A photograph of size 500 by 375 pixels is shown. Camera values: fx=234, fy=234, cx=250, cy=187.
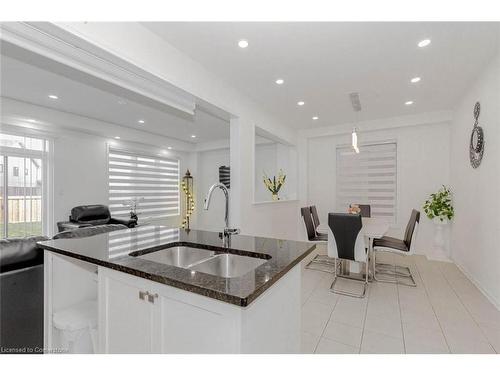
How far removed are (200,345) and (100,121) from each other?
17.6 ft

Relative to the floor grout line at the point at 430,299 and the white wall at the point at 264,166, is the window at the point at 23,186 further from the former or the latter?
Result: the floor grout line at the point at 430,299

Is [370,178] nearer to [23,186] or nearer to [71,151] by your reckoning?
[71,151]

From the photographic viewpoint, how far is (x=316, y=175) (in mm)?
5578

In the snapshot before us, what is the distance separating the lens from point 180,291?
1020 mm

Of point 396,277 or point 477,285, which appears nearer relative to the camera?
point 477,285

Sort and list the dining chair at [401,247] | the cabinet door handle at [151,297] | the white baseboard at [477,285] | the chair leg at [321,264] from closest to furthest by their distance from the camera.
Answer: the cabinet door handle at [151,297] < the white baseboard at [477,285] < the dining chair at [401,247] < the chair leg at [321,264]

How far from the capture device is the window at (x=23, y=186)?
13.1ft

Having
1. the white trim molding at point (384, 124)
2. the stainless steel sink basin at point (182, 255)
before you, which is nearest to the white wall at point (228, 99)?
the white trim molding at point (384, 124)

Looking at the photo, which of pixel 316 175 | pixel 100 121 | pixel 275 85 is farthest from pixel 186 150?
pixel 275 85

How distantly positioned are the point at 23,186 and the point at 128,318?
4615mm

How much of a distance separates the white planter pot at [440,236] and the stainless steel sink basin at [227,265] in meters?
4.19

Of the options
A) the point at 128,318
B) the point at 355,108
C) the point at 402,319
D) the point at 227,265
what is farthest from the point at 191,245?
the point at 355,108

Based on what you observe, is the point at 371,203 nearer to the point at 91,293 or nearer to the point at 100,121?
the point at 91,293

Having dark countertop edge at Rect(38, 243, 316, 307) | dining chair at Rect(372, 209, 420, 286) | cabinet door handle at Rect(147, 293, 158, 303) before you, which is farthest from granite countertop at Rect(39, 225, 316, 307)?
dining chair at Rect(372, 209, 420, 286)
